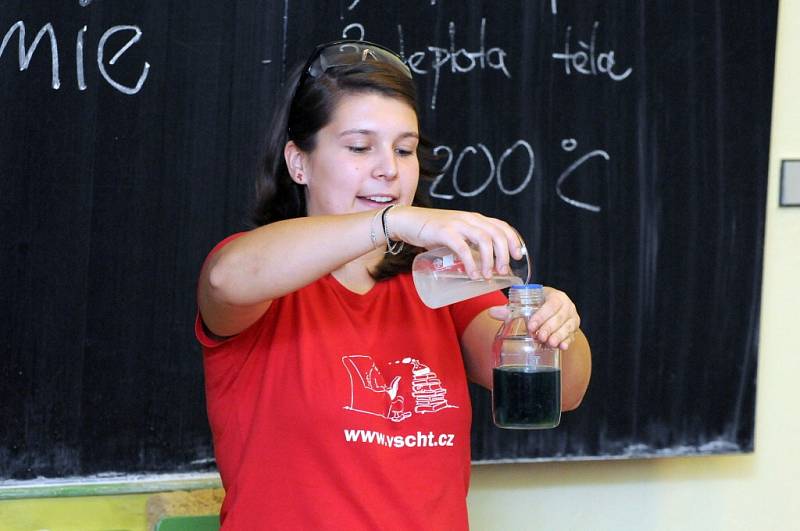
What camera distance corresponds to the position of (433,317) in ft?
4.29

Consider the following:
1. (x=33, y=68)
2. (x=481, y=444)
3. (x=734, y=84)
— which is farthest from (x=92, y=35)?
(x=734, y=84)

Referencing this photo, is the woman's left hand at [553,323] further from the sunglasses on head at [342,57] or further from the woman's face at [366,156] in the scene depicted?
the sunglasses on head at [342,57]

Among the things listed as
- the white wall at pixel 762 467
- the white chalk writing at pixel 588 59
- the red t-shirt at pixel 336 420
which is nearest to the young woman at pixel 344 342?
the red t-shirt at pixel 336 420

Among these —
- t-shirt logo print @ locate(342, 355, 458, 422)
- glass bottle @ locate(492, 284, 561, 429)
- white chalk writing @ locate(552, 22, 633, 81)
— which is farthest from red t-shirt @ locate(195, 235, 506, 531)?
white chalk writing @ locate(552, 22, 633, 81)

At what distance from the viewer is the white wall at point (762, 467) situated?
7.00ft

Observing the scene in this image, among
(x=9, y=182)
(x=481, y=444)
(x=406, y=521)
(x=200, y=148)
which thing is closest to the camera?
(x=406, y=521)

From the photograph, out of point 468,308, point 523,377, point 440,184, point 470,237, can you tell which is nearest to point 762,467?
point 440,184

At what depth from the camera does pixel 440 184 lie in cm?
196

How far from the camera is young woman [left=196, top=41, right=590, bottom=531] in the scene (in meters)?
1.08

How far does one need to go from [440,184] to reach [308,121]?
691mm

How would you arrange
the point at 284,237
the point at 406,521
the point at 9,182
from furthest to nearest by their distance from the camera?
the point at 9,182 < the point at 406,521 < the point at 284,237

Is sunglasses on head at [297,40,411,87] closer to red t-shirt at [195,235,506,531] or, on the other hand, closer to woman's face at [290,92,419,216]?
woman's face at [290,92,419,216]

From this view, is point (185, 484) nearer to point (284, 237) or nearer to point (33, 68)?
point (33, 68)

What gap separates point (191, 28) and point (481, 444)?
948 millimetres
